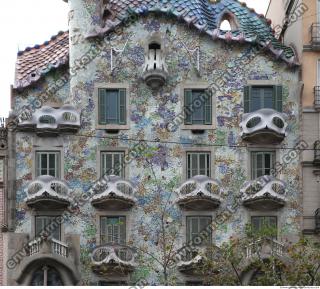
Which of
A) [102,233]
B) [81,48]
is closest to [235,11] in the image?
[81,48]

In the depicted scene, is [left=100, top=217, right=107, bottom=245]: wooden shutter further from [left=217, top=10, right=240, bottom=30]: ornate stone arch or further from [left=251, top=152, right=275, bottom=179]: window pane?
[left=217, top=10, right=240, bottom=30]: ornate stone arch

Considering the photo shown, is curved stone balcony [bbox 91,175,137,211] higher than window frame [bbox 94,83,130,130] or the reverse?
the reverse

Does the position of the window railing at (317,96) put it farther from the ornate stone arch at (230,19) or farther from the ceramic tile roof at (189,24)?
the ornate stone arch at (230,19)

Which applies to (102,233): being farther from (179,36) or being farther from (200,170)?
(179,36)

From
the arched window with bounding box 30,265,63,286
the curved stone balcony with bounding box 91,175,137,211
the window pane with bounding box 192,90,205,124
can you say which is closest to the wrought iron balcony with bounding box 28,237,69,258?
the arched window with bounding box 30,265,63,286

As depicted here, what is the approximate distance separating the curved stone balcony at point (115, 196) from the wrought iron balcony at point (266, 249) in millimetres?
5110

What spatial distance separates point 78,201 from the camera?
58.7m

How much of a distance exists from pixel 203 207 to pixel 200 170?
1.63 meters

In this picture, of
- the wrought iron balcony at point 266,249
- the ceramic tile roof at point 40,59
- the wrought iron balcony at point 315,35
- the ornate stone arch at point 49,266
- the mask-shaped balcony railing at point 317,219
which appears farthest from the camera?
the ceramic tile roof at point 40,59

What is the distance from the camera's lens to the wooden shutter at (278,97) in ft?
196

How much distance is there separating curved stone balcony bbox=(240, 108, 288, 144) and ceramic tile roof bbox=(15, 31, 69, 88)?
774 centimetres

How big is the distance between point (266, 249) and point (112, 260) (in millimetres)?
5803

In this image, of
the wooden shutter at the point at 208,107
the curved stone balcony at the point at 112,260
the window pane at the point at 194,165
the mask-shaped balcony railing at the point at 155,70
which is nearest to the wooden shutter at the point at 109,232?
the curved stone balcony at the point at 112,260

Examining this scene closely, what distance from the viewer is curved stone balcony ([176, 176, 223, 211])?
2286 inches
